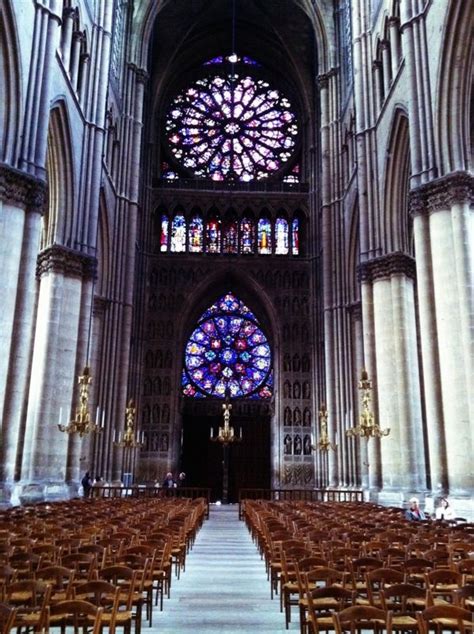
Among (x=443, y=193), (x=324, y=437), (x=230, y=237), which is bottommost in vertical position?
(x=324, y=437)

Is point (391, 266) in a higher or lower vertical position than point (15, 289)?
higher

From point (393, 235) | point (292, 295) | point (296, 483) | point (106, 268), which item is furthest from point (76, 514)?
point (292, 295)

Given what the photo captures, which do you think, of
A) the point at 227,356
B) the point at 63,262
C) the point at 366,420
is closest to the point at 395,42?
the point at 366,420

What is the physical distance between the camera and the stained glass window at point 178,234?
41.0 metres

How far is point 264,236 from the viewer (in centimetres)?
4147

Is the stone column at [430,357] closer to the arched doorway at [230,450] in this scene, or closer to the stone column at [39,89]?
the stone column at [39,89]

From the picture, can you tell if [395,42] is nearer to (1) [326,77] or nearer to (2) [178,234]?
(1) [326,77]

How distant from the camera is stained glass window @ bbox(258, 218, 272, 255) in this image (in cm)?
4109

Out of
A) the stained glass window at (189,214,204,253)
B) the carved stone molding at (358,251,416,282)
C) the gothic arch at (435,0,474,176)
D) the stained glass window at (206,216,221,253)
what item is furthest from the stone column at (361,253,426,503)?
the stained glass window at (189,214,204,253)

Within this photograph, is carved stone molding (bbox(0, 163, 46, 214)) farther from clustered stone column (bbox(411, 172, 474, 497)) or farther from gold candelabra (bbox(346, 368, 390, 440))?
gold candelabra (bbox(346, 368, 390, 440))

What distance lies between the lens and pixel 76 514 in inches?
541

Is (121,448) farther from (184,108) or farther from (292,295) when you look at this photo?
(184,108)

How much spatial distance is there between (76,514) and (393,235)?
Answer: 16434 mm

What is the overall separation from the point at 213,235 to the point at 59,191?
18217 millimetres
